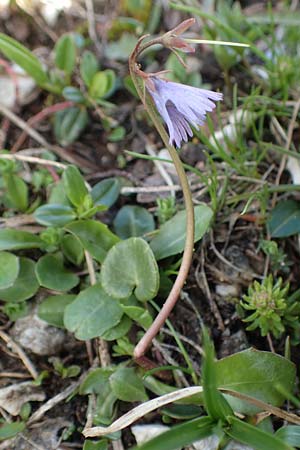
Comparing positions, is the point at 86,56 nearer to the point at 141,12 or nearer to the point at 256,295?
the point at 141,12

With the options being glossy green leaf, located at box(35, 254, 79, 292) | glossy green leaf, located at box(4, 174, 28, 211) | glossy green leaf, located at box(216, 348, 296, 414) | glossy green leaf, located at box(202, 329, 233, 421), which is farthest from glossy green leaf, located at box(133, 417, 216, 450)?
glossy green leaf, located at box(4, 174, 28, 211)

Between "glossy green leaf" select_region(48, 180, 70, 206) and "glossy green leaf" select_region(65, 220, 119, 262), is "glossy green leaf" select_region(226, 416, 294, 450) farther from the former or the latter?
"glossy green leaf" select_region(48, 180, 70, 206)

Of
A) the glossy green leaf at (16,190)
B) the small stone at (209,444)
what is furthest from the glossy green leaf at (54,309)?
the small stone at (209,444)

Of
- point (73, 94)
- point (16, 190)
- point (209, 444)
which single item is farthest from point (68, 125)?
point (209, 444)

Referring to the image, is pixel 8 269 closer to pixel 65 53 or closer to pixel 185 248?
pixel 185 248

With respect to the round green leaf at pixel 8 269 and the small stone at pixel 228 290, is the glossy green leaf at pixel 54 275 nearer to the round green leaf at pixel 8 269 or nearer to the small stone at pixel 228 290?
the round green leaf at pixel 8 269

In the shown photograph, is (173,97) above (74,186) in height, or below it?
above
